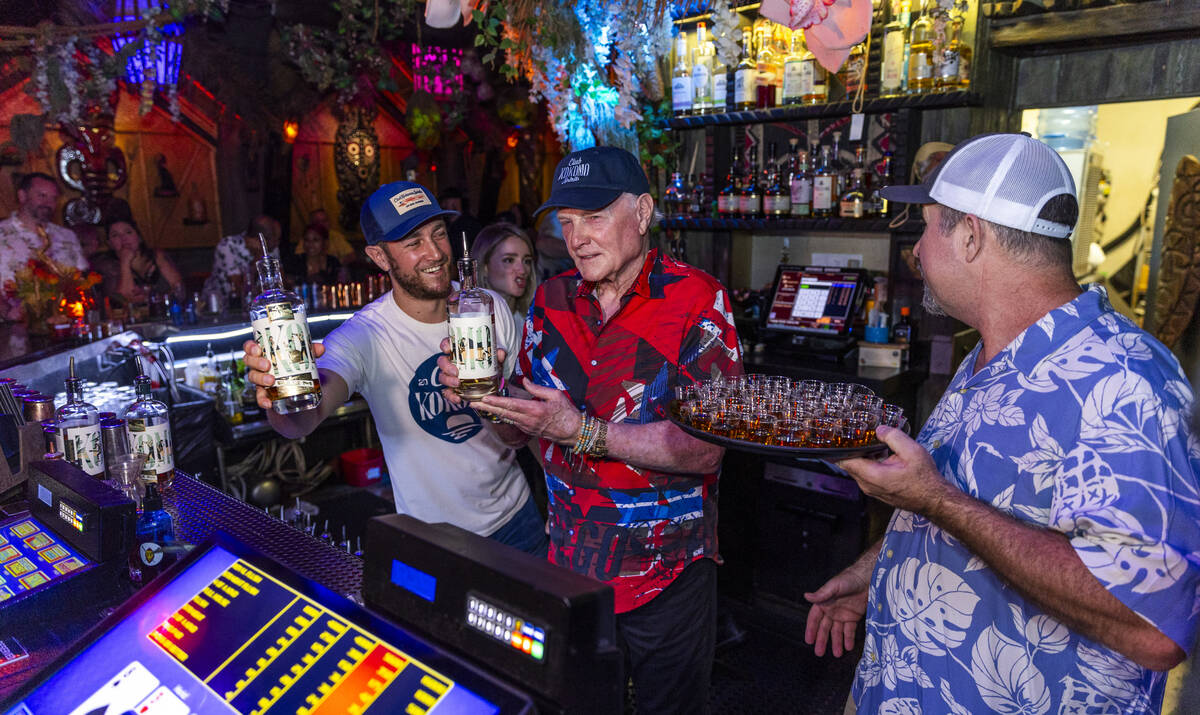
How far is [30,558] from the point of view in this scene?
1.43 meters

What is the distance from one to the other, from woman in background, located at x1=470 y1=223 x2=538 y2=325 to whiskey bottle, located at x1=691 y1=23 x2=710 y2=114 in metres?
1.47

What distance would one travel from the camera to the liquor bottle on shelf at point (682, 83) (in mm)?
4352

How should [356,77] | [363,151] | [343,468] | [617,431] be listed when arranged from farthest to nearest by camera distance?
[363,151] < [356,77] < [343,468] < [617,431]

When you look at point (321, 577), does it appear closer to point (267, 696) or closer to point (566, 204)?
point (267, 696)

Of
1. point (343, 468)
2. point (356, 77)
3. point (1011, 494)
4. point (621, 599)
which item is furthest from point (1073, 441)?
point (356, 77)

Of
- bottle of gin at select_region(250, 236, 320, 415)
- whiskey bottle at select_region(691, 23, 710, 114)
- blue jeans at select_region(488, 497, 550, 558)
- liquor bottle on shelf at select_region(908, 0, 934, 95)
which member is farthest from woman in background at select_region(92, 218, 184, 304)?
liquor bottle on shelf at select_region(908, 0, 934, 95)

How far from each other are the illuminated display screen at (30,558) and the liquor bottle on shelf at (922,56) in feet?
12.2

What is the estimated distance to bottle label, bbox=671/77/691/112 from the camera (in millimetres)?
4344

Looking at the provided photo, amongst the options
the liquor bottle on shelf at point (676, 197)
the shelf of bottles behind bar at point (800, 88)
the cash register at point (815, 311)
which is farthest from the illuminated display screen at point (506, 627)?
the liquor bottle on shelf at point (676, 197)

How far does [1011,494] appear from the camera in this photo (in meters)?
1.26

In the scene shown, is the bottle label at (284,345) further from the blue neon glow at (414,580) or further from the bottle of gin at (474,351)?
the blue neon glow at (414,580)

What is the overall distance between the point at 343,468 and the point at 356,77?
234 inches

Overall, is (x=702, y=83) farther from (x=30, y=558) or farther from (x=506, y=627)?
(x=506, y=627)

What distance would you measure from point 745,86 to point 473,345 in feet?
9.82
